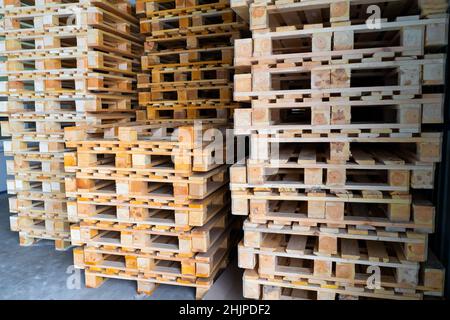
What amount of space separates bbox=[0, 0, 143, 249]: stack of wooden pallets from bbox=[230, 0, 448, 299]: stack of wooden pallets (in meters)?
2.76

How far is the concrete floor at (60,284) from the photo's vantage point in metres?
4.12

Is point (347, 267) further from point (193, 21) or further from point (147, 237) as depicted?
point (193, 21)

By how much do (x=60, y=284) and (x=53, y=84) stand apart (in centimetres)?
282

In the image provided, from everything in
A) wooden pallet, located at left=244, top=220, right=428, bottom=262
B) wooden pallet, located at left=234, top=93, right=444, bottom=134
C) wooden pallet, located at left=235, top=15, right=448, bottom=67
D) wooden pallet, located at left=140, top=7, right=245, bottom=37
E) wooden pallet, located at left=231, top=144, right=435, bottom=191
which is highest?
wooden pallet, located at left=140, top=7, right=245, bottom=37

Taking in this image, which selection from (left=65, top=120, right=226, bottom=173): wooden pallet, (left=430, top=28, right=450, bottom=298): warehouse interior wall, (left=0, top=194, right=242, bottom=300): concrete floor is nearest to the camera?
(left=430, top=28, right=450, bottom=298): warehouse interior wall

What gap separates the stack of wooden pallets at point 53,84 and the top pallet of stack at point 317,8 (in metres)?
2.69

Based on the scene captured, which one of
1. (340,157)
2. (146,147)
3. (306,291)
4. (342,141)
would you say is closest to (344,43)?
(342,141)

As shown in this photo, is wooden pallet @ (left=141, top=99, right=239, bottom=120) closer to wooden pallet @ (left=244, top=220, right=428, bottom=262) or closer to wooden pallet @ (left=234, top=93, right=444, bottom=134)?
wooden pallet @ (left=234, top=93, right=444, bottom=134)

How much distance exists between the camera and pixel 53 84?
5344 millimetres

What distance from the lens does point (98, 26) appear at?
17.3 feet

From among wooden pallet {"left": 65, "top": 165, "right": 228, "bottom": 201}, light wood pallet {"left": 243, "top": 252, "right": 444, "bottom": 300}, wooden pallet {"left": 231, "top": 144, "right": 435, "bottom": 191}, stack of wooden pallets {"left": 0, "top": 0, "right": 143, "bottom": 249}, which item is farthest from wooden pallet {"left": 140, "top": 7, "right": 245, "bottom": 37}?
light wood pallet {"left": 243, "top": 252, "right": 444, "bottom": 300}

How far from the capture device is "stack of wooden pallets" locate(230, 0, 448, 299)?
309cm

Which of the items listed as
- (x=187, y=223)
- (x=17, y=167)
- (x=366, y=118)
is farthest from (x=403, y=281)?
(x=17, y=167)
